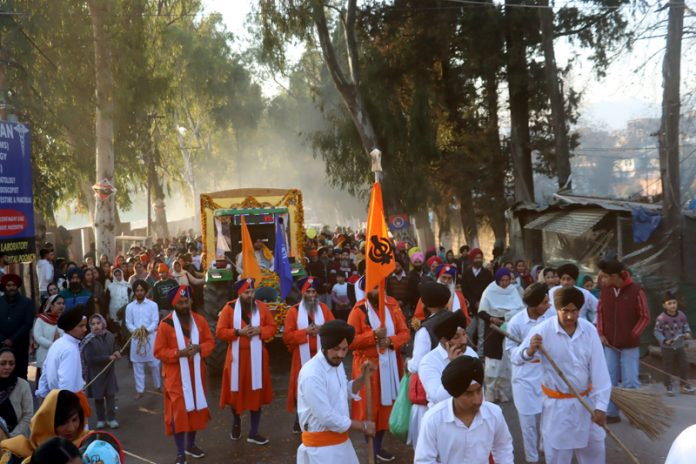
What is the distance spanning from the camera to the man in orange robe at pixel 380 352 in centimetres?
834

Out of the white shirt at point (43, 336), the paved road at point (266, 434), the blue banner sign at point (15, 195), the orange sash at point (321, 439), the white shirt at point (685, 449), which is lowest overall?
the paved road at point (266, 434)

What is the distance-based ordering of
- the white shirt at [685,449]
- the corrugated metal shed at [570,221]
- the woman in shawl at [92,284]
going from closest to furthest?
the white shirt at [685,449] → the woman in shawl at [92,284] → the corrugated metal shed at [570,221]

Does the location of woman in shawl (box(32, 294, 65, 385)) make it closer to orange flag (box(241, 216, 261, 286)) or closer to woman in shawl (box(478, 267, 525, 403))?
orange flag (box(241, 216, 261, 286))

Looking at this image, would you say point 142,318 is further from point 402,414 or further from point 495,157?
point 495,157

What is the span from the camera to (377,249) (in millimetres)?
7500

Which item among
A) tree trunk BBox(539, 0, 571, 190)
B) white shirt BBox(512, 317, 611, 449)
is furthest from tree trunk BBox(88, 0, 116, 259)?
white shirt BBox(512, 317, 611, 449)

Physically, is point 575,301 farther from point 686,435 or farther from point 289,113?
point 289,113

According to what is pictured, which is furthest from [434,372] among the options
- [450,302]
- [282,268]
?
[282,268]

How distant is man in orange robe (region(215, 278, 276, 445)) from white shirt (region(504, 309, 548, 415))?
3.04 meters

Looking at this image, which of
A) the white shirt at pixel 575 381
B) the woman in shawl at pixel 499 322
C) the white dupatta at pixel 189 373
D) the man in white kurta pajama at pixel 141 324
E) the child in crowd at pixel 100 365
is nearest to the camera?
the white shirt at pixel 575 381

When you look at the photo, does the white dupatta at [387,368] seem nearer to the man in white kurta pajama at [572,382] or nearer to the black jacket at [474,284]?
the man in white kurta pajama at [572,382]

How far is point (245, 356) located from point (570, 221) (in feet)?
33.8

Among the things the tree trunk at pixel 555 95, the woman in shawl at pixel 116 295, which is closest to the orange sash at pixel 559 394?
the woman in shawl at pixel 116 295

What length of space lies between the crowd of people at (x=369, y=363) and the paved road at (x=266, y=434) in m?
0.18
